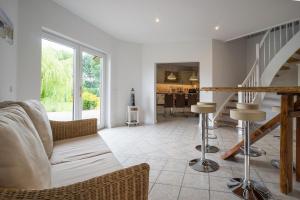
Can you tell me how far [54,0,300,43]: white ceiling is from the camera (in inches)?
136

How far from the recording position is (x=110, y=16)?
13.3 feet

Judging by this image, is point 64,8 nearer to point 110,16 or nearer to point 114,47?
point 110,16

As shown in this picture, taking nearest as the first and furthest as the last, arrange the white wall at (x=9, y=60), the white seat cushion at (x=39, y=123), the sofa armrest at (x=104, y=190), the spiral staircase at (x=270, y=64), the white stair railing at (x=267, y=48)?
the sofa armrest at (x=104, y=190), the white seat cushion at (x=39, y=123), the white wall at (x=9, y=60), the spiral staircase at (x=270, y=64), the white stair railing at (x=267, y=48)

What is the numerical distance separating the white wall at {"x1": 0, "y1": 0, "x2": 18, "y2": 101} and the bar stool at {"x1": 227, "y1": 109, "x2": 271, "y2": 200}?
8.54 ft

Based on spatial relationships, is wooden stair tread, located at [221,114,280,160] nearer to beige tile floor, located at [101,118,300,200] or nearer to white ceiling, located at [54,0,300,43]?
beige tile floor, located at [101,118,300,200]

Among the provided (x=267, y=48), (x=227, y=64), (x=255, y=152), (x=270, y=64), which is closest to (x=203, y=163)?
(x=255, y=152)

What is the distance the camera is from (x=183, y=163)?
2.83 metres

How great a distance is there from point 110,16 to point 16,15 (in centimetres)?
186

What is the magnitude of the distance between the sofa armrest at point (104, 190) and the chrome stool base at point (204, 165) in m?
1.85

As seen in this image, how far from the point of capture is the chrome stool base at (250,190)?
1906 mm

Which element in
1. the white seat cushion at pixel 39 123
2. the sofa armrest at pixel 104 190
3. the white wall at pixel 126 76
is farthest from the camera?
the white wall at pixel 126 76

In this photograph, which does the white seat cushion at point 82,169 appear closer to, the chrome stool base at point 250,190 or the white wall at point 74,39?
the chrome stool base at point 250,190

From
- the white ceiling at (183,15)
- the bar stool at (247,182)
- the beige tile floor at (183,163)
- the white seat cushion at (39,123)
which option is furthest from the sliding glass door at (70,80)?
the bar stool at (247,182)

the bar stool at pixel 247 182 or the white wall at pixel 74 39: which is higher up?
the white wall at pixel 74 39
